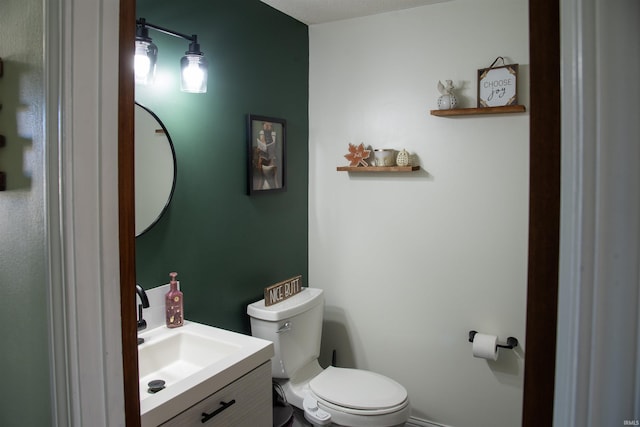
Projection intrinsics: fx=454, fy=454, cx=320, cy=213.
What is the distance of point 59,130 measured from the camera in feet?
2.64

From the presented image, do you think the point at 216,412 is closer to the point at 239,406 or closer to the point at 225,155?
the point at 239,406

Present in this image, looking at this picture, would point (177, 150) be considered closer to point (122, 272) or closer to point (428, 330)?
point (122, 272)

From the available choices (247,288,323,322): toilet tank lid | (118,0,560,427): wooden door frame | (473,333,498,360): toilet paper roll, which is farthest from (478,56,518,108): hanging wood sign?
(118,0,560,427): wooden door frame

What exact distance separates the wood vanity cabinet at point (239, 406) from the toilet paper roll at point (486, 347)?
109 cm

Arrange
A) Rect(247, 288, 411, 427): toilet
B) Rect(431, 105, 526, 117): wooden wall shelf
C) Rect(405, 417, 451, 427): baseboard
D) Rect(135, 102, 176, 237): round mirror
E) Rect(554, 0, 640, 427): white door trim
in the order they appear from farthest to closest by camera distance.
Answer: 1. Rect(405, 417, 451, 427): baseboard
2. Rect(431, 105, 526, 117): wooden wall shelf
3. Rect(247, 288, 411, 427): toilet
4. Rect(135, 102, 176, 237): round mirror
5. Rect(554, 0, 640, 427): white door trim

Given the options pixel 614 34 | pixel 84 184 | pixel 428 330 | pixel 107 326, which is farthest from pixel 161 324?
pixel 614 34

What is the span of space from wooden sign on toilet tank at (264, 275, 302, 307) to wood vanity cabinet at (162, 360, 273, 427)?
0.56m

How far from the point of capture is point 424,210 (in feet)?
8.10

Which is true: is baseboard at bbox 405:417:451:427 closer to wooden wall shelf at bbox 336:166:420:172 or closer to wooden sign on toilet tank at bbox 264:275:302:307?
wooden sign on toilet tank at bbox 264:275:302:307

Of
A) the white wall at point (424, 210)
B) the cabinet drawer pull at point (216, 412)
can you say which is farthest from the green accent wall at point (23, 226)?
the white wall at point (424, 210)

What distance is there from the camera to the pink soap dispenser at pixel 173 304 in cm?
186

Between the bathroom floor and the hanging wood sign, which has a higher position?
the hanging wood sign

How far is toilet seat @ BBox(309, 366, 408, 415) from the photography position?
2025 mm

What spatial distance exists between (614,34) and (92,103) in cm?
81
